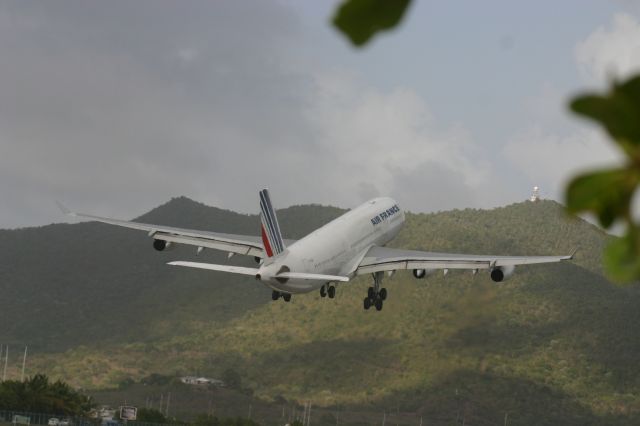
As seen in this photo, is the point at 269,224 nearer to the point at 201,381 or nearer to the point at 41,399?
the point at 41,399

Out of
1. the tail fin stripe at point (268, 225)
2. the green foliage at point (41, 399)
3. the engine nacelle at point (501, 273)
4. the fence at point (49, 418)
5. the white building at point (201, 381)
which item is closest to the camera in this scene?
the tail fin stripe at point (268, 225)

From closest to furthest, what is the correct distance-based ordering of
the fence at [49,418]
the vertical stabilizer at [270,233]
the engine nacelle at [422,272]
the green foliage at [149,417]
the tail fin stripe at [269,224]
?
the vertical stabilizer at [270,233] < the tail fin stripe at [269,224] < the engine nacelle at [422,272] < the fence at [49,418] < the green foliage at [149,417]

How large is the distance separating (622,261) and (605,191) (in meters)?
0.12

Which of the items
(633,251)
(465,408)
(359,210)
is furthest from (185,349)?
(633,251)

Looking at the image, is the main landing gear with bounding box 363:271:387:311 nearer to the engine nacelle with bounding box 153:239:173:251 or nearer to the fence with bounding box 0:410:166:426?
the engine nacelle with bounding box 153:239:173:251

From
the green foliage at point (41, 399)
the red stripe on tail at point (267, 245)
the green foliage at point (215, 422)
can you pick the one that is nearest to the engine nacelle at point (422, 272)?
the red stripe on tail at point (267, 245)

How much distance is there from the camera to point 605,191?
1749mm

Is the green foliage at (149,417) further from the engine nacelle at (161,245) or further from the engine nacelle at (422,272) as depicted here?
the engine nacelle at (422,272)

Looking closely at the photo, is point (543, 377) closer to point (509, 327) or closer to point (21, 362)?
point (509, 327)

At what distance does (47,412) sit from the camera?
128375 millimetres

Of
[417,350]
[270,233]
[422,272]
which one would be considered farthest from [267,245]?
[417,350]

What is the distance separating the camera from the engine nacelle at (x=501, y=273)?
232ft

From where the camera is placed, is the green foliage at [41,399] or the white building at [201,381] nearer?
the green foliage at [41,399]

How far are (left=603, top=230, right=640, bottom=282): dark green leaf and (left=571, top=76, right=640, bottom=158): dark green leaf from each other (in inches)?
6.6
